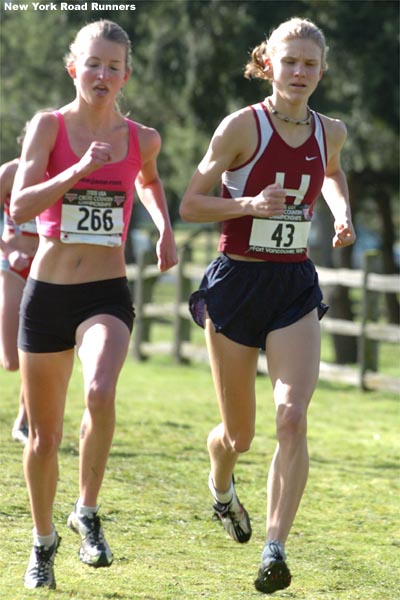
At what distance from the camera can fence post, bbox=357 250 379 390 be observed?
1394 cm

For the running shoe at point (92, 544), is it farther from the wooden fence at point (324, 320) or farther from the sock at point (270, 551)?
the wooden fence at point (324, 320)

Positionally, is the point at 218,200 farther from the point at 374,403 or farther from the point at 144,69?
the point at 144,69

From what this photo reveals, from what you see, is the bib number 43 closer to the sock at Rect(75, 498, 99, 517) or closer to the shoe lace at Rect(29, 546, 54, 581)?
the sock at Rect(75, 498, 99, 517)

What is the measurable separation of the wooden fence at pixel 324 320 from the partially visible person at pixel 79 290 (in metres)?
8.83

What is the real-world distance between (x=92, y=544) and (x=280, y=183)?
1.69 meters

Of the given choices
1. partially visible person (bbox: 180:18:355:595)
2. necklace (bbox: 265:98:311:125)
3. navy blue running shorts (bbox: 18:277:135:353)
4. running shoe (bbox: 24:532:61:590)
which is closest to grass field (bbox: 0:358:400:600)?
running shoe (bbox: 24:532:61:590)

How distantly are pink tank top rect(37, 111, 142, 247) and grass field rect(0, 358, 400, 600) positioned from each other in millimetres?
1464

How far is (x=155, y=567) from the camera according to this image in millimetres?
5512

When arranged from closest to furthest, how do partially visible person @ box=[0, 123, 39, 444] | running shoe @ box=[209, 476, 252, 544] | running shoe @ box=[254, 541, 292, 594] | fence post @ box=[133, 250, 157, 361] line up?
running shoe @ box=[254, 541, 292, 594] < running shoe @ box=[209, 476, 252, 544] < partially visible person @ box=[0, 123, 39, 444] < fence post @ box=[133, 250, 157, 361]

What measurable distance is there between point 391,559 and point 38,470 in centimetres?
201

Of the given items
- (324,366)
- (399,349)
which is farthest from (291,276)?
(399,349)

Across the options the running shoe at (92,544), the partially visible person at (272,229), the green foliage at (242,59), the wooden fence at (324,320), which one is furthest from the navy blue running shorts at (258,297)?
the green foliage at (242,59)

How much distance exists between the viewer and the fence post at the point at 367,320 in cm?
1394

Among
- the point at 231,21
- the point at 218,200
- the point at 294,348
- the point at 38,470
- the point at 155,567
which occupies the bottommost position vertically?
the point at 155,567
